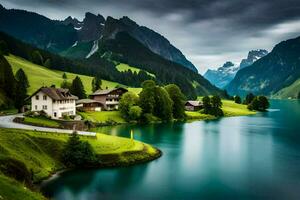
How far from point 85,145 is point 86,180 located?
306 inches

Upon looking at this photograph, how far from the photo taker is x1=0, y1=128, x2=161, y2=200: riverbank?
42.3 meters

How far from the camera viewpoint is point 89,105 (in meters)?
146

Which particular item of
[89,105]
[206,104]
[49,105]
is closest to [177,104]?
[206,104]

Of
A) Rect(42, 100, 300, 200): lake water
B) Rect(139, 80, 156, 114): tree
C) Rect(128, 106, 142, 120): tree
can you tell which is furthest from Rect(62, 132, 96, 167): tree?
Rect(139, 80, 156, 114): tree

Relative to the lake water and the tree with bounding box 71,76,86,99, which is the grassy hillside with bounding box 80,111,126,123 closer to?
the tree with bounding box 71,76,86,99

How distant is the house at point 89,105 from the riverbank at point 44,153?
7071 cm

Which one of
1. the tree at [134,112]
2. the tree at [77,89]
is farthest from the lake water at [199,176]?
the tree at [77,89]

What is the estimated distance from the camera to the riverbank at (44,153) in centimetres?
4231

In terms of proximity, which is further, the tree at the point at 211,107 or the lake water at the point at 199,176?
the tree at the point at 211,107

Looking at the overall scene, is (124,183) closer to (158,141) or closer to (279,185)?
(279,185)

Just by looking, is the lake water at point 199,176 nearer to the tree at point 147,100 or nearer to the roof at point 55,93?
the roof at point 55,93

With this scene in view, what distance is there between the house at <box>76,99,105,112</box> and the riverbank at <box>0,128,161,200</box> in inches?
2784

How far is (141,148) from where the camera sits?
7119cm

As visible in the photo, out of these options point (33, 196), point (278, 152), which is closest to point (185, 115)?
point (278, 152)
